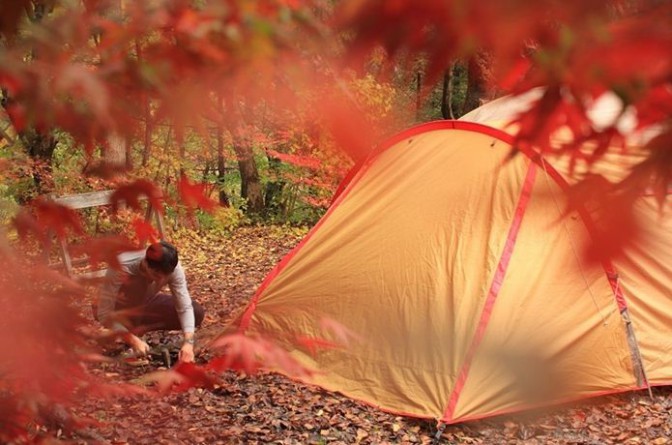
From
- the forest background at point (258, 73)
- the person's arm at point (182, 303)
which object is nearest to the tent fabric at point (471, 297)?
the person's arm at point (182, 303)

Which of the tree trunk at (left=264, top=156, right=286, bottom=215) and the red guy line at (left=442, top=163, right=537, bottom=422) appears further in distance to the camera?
the tree trunk at (left=264, top=156, right=286, bottom=215)

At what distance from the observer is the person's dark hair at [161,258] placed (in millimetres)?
3762

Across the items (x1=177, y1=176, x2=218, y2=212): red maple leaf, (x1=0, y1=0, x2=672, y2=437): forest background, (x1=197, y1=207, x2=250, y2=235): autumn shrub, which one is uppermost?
(x1=0, y1=0, x2=672, y2=437): forest background

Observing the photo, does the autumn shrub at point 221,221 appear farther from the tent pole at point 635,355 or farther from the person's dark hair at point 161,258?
the tent pole at point 635,355

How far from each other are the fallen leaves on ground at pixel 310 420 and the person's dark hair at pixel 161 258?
585 millimetres

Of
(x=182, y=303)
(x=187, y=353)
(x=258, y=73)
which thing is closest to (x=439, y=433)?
(x=187, y=353)

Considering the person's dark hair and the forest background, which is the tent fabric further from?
the forest background

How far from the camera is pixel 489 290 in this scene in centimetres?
376

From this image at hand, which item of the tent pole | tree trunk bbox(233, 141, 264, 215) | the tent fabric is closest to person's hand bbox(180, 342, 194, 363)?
the tent fabric

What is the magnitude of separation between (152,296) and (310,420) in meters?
1.29

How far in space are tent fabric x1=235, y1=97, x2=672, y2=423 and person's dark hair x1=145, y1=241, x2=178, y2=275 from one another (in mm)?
782

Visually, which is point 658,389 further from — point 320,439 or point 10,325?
point 10,325

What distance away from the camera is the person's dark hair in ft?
12.3

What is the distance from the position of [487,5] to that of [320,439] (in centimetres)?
307
